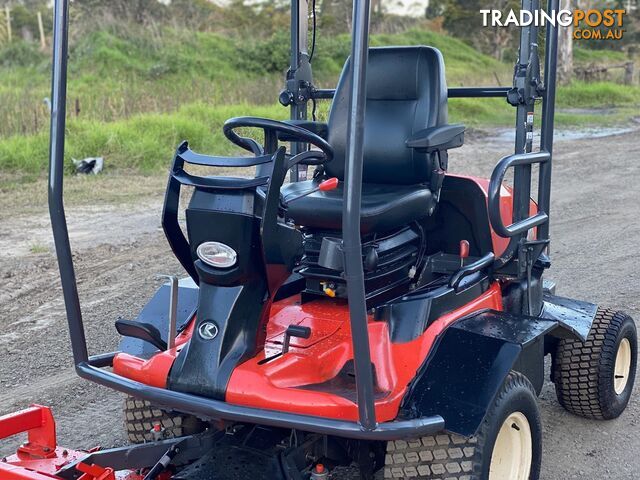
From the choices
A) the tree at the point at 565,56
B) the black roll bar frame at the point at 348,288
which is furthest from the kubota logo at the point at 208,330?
the tree at the point at 565,56

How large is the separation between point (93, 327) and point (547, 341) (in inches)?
101

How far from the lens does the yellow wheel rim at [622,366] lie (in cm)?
393

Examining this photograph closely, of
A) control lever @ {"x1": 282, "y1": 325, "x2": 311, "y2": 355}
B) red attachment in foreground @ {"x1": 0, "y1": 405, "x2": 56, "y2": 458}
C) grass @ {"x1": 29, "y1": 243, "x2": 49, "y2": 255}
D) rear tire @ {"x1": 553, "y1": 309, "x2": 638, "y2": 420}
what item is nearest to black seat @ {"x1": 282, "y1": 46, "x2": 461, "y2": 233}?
control lever @ {"x1": 282, "y1": 325, "x2": 311, "y2": 355}

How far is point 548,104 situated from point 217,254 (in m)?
1.62

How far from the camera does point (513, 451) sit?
2.97 m

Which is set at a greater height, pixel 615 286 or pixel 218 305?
pixel 218 305

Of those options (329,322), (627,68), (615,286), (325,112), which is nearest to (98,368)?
(329,322)

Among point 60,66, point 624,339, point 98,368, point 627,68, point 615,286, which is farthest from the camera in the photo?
point 627,68

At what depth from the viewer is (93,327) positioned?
4.97m

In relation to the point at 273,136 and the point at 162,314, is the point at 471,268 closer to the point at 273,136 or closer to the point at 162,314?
the point at 273,136

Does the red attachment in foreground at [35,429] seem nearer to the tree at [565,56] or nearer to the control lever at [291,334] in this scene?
the control lever at [291,334]

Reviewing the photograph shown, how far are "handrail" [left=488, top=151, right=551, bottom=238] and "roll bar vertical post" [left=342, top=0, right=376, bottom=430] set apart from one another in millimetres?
1002

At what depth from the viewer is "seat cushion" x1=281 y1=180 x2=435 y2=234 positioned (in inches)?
124

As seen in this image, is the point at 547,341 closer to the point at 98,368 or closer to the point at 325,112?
the point at 325,112
